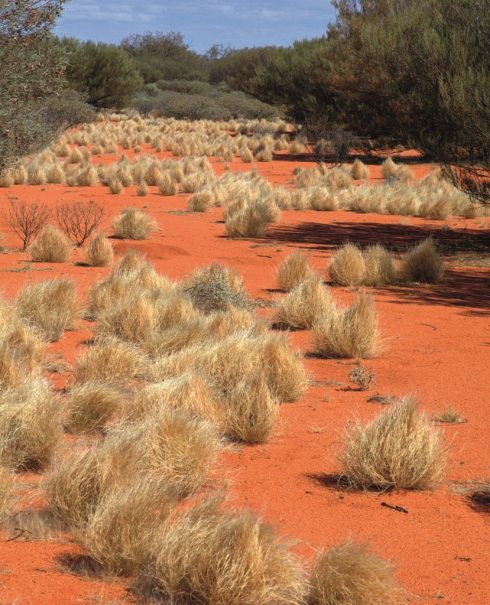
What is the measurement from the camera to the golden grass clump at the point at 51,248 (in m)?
14.2

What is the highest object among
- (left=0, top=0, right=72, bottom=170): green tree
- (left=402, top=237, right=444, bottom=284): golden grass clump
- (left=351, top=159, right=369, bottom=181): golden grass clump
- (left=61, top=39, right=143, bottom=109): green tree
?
(left=61, top=39, right=143, bottom=109): green tree

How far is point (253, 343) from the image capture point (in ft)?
27.5

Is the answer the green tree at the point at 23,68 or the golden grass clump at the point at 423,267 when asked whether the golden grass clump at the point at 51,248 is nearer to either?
the green tree at the point at 23,68

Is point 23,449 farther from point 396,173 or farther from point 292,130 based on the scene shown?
point 292,130

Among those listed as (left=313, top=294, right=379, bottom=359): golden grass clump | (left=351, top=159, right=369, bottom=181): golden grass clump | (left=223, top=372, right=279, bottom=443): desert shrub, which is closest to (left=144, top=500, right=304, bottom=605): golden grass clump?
(left=223, top=372, right=279, bottom=443): desert shrub

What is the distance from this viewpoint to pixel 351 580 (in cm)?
422

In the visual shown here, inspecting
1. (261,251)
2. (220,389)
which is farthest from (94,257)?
(220,389)

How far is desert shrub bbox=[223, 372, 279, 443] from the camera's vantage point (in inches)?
265

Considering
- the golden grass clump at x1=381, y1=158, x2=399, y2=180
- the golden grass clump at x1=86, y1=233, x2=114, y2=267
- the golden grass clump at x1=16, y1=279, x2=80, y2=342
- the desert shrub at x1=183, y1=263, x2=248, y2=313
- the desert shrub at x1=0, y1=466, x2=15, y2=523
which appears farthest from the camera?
the golden grass clump at x1=381, y1=158, x2=399, y2=180

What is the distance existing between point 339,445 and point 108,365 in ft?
7.43

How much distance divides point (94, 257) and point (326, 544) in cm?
964

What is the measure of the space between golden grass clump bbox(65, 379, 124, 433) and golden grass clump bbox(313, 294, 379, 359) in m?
3.13

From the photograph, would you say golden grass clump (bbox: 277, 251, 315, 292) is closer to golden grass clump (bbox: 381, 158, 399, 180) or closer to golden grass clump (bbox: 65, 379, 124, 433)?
golden grass clump (bbox: 65, 379, 124, 433)

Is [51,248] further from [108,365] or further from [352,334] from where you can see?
[108,365]
